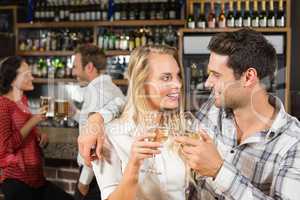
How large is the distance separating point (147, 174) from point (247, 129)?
0.41m

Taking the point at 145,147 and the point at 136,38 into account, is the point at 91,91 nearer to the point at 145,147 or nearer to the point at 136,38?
the point at 136,38

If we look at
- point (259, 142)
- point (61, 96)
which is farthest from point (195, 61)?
point (259, 142)

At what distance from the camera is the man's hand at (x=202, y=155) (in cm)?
131

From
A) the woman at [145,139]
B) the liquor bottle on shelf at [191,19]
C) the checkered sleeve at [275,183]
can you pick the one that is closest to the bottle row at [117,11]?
the liquor bottle on shelf at [191,19]

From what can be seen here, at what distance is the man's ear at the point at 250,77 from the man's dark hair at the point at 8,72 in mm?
1893

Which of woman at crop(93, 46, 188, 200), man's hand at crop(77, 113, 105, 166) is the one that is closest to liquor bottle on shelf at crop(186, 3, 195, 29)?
woman at crop(93, 46, 188, 200)

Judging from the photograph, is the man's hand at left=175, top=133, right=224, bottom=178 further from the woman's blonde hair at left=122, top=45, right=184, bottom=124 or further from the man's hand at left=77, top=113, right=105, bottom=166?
the woman's blonde hair at left=122, top=45, right=184, bottom=124

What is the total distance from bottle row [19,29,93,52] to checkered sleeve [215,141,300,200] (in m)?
4.19

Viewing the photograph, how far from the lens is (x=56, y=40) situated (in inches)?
215

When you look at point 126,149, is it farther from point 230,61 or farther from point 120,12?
point 120,12

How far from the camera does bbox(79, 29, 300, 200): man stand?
54.1 inches

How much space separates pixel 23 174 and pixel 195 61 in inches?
95.0

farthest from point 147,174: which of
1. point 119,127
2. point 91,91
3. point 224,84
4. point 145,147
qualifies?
point 91,91

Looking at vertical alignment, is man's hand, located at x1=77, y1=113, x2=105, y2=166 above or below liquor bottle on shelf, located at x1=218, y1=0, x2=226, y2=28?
below
